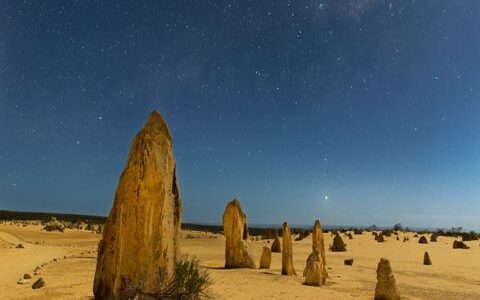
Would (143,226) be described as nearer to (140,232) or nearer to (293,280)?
(140,232)

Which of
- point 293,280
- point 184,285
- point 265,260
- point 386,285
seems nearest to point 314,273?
point 293,280

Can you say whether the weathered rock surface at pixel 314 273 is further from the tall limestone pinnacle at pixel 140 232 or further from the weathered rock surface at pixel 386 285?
the tall limestone pinnacle at pixel 140 232

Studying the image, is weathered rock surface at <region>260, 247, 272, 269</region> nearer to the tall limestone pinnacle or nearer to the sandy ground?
the sandy ground

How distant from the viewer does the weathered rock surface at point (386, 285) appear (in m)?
13.6

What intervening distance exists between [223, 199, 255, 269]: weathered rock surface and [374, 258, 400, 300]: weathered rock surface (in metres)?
8.56

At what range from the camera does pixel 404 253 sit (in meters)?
34.7

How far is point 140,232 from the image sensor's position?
9594mm

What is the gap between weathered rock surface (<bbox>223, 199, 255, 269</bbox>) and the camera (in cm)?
2125

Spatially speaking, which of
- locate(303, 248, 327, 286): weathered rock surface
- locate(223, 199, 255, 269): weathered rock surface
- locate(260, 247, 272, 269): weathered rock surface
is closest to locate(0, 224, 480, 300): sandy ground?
locate(303, 248, 327, 286): weathered rock surface

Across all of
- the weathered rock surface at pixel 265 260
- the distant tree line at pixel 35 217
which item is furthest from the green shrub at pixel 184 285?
the distant tree line at pixel 35 217

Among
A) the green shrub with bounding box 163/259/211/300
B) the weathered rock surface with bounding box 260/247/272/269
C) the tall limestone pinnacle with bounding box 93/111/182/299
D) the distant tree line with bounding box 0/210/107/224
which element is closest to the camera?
the tall limestone pinnacle with bounding box 93/111/182/299

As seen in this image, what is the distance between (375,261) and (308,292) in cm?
1679

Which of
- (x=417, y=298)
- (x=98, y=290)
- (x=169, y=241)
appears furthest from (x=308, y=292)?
(x=98, y=290)

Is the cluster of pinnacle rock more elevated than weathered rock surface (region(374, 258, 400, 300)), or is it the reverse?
the cluster of pinnacle rock
